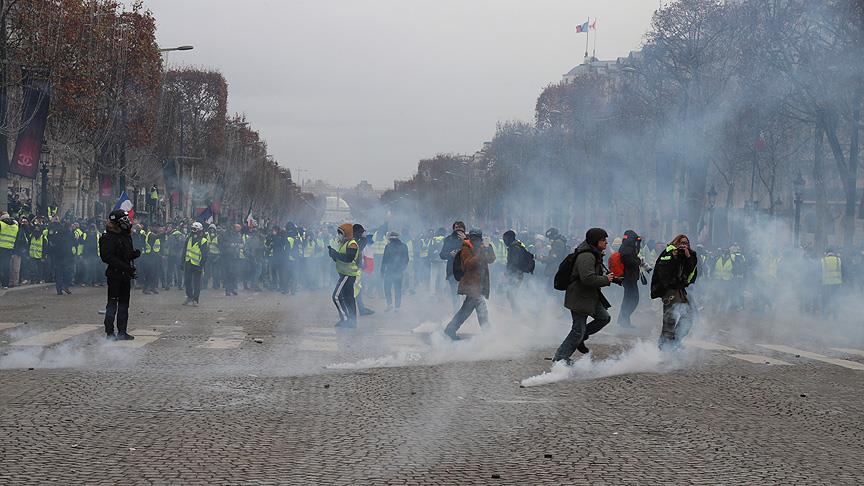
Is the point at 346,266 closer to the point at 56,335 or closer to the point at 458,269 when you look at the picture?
the point at 458,269

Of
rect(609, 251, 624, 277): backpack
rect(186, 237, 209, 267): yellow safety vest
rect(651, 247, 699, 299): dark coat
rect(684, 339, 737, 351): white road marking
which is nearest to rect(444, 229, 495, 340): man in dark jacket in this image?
rect(651, 247, 699, 299): dark coat

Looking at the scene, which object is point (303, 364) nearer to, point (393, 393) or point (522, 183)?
point (393, 393)

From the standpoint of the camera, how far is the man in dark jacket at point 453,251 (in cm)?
1834

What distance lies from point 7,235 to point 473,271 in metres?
14.9

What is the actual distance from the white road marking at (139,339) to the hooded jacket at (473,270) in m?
4.41

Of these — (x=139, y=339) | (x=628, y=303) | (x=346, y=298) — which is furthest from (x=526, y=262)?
(x=139, y=339)

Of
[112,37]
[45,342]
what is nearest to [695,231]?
[112,37]

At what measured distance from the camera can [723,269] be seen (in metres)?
29.2

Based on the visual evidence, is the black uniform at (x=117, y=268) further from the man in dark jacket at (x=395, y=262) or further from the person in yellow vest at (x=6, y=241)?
the person in yellow vest at (x=6, y=241)

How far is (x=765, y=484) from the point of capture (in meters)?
7.29

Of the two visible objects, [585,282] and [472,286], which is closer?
[585,282]

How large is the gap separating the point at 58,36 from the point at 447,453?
32457 mm

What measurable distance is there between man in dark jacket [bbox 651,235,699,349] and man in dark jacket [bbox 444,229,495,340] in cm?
279

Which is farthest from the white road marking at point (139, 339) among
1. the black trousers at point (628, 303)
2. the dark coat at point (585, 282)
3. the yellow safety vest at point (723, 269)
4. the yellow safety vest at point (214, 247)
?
the yellow safety vest at point (723, 269)
